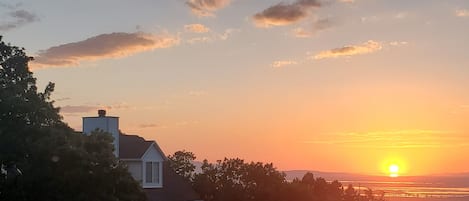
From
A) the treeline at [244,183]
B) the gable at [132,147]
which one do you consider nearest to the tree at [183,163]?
the treeline at [244,183]

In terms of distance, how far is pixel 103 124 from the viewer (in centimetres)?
4362

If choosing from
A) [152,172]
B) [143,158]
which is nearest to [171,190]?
[152,172]

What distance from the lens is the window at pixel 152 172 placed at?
147 feet

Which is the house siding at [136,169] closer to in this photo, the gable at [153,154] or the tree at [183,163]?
the gable at [153,154]

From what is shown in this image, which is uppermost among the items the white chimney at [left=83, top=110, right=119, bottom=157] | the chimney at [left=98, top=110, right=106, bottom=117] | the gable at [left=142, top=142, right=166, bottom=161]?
the chimney at [left=98, top=110, right=106, bottom=117]

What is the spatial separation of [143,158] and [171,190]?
2.80 metres

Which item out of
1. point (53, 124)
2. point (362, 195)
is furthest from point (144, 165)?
point (362, 195)

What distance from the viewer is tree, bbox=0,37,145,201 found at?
30391mm

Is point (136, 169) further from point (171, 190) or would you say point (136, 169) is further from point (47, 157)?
point (47, 157)

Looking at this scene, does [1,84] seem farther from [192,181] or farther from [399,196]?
→ [399,196]

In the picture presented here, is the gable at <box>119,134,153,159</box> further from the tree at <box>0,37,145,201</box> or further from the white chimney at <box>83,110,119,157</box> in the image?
the tree at <box>0,37,145,201</box>

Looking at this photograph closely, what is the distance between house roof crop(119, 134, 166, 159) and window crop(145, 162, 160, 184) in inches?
27.6

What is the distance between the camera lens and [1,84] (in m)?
32.5

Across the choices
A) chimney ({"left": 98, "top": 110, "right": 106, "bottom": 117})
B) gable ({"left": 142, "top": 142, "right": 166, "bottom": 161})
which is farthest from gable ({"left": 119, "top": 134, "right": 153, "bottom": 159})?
chimney ({"left": 98, "top": 110, "right": 106, "bottom": 117})
